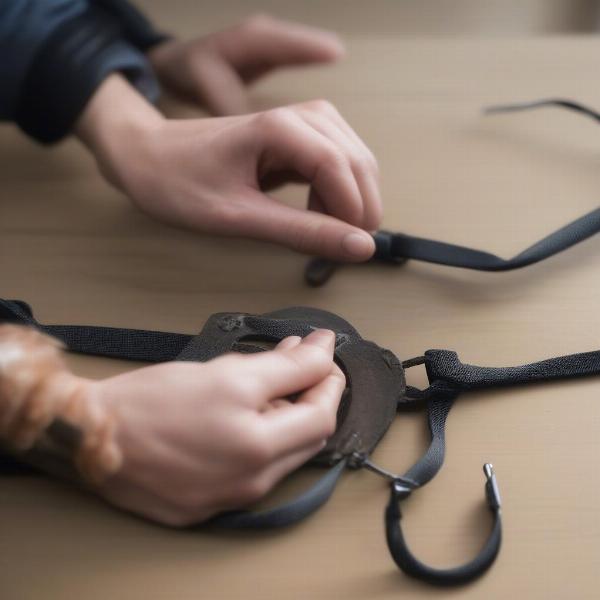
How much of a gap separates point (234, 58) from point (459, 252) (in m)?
0.33

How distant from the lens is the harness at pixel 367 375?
1.44 ft

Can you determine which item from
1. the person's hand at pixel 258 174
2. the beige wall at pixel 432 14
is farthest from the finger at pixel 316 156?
the beige wall at pixel 432 14

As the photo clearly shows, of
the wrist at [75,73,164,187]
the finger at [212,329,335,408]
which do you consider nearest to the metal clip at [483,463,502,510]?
the finger at [212,329,335,408]

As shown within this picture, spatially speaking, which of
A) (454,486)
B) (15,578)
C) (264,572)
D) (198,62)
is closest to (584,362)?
(454,486)

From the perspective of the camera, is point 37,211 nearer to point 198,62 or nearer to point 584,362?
point 198,62

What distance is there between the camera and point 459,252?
1.96 feet

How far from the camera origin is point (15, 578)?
1.42 ft

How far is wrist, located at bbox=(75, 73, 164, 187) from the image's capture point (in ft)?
2.13

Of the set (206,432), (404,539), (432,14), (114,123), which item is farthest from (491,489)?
(432,14)

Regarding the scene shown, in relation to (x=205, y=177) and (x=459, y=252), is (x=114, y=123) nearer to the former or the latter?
(x=205, y=177)

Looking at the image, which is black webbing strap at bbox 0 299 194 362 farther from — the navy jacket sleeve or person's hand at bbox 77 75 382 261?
the navy jacket sleeve

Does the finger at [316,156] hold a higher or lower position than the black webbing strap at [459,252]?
higher

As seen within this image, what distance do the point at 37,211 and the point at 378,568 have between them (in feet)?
1.32

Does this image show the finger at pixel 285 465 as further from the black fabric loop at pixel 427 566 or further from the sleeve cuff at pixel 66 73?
the sleeve cuff at pixel 66 73
